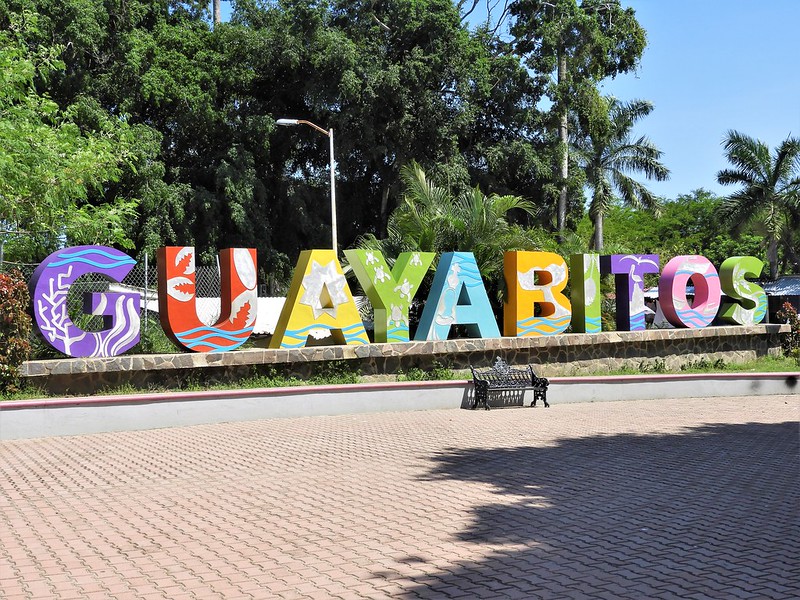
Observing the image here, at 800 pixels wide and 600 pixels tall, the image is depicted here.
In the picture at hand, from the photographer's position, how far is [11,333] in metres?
12.8

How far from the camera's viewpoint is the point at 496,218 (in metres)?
20.1

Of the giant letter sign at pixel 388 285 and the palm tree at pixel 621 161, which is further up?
the palm tree at pixel 621 161

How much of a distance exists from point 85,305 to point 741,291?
16.8 meters

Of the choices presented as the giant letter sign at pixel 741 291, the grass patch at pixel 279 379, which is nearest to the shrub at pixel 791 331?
the giant letter sign at pixel 741 291

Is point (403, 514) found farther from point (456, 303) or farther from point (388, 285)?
point (456, 303)

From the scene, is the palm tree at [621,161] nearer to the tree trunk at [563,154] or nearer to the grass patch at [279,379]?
the tree trunk at [563,154]

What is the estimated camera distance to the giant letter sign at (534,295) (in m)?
18.0

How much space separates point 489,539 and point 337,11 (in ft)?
94.0

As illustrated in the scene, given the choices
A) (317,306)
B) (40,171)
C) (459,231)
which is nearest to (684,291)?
(459,231)

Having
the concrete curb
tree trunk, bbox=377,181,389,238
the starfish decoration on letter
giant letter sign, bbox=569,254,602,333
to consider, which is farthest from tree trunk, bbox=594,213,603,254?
the starfish decoration on letter

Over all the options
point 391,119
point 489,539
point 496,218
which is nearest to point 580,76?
point 391,119

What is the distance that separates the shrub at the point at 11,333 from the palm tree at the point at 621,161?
31437 millimetres

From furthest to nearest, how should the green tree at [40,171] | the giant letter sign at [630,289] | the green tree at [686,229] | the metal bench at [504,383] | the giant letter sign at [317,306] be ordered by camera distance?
the green tree at [686,229]
the giant letter sign at [630,289]
the green tree at [40,171]
the metal bench at [504,383]
the giant letter sign at [317,306]

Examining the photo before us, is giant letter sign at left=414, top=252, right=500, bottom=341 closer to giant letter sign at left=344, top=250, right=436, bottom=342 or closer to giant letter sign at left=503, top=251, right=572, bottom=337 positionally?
giant letter sign at left=344, top=250, right=436, bottom=342
